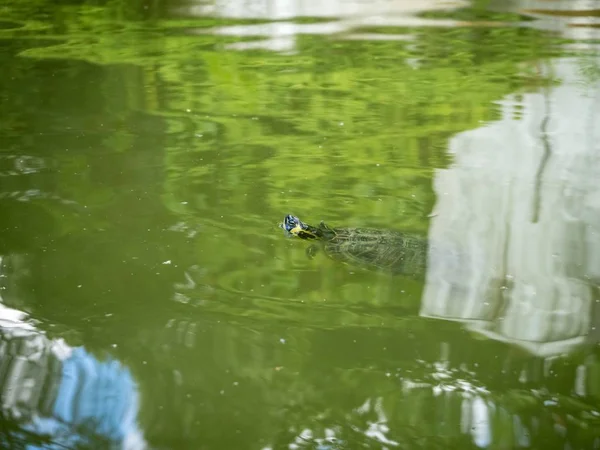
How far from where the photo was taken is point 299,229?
2746mm

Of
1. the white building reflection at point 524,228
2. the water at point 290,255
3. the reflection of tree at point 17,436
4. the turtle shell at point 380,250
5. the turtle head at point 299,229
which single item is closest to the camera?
the reflection of tree at point 17,436

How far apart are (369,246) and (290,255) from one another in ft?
1.09

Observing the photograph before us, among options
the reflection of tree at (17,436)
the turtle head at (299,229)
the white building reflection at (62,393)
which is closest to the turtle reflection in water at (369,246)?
the turtle head at (299,229)

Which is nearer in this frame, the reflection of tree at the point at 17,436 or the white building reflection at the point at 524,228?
the reflection of tree at the point at 17,436

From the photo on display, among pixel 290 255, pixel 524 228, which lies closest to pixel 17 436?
pixel 290 255

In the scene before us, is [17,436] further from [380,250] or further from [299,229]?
[380,250]

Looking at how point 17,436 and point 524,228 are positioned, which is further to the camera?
point 524,228

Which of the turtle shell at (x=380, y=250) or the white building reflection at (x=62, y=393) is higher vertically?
the turtle shell at (x=380, y=250)

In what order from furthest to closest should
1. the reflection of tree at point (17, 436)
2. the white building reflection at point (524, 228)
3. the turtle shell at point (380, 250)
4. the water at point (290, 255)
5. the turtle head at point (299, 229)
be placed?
1. the turtle head at point (299, 229)
2. the turtle shell at point (380, 250)
3. the white building reflection at point (524, 228)
4. the water at point (290, 255)
5. the reflection of tree at point (17, 436)

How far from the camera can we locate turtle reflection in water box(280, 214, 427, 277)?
2.60m

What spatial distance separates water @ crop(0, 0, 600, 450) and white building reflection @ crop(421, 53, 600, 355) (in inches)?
0.5

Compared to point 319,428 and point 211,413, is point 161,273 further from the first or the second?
point 319,428

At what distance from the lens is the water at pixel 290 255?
6.50ft

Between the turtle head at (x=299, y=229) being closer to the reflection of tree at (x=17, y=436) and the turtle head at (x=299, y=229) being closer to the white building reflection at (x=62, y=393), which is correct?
the white building reflection at (x=62, y=393)
